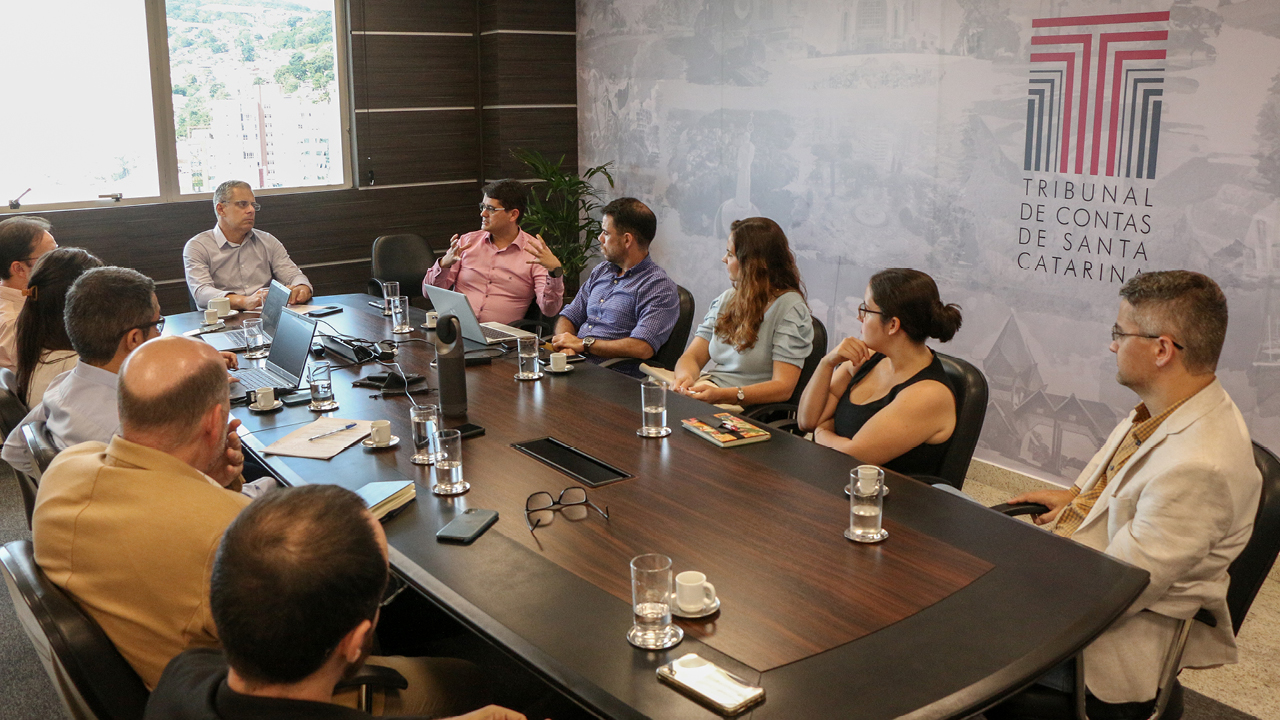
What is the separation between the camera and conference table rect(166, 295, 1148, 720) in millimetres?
1652

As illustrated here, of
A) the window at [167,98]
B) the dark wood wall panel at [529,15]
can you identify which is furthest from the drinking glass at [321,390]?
the dark wood wall panel at [529,15]

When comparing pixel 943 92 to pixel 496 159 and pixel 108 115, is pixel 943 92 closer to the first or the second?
pixel 496 159

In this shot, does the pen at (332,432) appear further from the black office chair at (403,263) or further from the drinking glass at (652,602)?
the black office chair at (403,263)

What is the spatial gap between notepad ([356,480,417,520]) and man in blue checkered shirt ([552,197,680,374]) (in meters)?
1.69

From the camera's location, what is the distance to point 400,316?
4.45 meters

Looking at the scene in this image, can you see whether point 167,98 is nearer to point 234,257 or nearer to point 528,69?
point 234,257

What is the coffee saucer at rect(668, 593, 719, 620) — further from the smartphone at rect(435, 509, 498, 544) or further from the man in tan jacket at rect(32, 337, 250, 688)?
the man in tan jacket at rect(32, 337, 250, 688)

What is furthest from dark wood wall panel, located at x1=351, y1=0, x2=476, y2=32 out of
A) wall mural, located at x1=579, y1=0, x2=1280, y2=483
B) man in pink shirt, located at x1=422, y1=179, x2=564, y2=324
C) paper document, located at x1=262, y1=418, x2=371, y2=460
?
paper document, located at x1=262, y1=418, x2=371, y2=460

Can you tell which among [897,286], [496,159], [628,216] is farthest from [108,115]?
[897,286]

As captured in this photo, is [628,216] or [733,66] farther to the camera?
[733,66]

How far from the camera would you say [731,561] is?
6.81 feet

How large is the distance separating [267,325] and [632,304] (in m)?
1.53

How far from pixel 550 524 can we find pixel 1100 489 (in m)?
1.34

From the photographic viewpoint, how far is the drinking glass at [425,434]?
2682 mm
